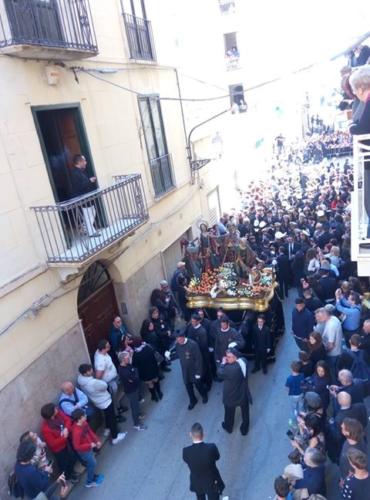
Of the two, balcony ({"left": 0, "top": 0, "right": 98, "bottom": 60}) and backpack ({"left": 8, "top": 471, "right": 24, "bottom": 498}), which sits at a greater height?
balcony ({"left": 0, "top": 0, "right": 98, "bottom": 60})

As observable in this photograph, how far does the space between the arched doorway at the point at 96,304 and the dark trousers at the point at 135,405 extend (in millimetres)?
1501

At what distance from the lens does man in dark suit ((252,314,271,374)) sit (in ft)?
29.5

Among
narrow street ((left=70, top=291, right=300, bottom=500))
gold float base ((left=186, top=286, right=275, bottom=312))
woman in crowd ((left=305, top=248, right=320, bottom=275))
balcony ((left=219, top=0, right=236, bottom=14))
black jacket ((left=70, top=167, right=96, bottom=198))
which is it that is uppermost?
balcony ((left=219, top=0, right=236, bottom=14))

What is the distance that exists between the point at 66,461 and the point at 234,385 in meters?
2.93

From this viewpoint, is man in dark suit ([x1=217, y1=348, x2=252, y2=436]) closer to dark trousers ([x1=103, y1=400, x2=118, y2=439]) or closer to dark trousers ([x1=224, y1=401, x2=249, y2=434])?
dark trousers ([x1=224, y1=401, x2=249, y2=434])

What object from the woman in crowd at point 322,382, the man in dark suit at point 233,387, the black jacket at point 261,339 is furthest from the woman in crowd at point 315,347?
the black jacket at point 261,339

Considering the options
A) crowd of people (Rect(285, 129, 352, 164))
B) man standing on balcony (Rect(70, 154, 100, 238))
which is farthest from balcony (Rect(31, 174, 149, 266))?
crowd of people (Rect(285, 129, 352, 164))

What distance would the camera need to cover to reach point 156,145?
1264cm

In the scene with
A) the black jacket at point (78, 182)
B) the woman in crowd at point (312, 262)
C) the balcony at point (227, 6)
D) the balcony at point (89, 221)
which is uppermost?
the balcony at point (227, 6)

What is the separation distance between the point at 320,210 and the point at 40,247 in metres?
9.71

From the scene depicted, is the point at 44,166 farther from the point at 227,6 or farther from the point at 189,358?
the point at 227,6

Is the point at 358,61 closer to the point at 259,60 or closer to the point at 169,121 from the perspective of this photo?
the point at 169,121

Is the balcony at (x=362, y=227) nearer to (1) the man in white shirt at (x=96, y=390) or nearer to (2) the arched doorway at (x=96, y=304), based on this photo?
(1) the man in white shirt at (x=96, y=390)

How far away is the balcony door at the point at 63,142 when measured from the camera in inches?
340
